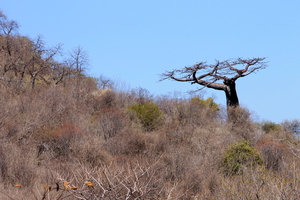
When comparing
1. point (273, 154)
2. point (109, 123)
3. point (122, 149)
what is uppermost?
point (109, 123)

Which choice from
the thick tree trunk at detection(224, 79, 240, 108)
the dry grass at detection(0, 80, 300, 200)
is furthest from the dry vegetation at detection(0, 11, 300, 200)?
the thick tree trunk at detection(224, 79, 240, 108)

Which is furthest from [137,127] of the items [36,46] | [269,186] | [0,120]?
[36,46]

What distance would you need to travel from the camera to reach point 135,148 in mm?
15859

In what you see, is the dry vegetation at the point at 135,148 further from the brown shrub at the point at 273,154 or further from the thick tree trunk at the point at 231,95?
the thick tree trunk at the point at 231,95

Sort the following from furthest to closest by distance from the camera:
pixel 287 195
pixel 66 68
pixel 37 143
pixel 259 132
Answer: pixel 66 68, pixel 259 132, pixel 37 143, pixel 287 195

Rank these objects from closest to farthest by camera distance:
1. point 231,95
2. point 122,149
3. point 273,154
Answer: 1. point 273,154
2. point 122,149
3. point 231,95

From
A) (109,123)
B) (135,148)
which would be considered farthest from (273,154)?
(109,123)

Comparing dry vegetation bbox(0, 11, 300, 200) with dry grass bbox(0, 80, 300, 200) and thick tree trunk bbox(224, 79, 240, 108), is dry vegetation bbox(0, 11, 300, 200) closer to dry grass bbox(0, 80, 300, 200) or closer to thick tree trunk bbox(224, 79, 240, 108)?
dry grass bbox(0, 80, 300, 200)

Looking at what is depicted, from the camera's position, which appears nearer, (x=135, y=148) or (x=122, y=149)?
(x=122, y=149)

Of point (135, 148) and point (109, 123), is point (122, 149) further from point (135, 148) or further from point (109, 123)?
point (109, 123)

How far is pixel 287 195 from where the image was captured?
7805 mm

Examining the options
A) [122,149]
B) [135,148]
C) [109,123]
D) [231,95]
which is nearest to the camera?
[122,149]

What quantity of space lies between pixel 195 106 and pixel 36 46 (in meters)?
15.5

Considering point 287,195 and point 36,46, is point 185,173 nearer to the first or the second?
point 287,195
